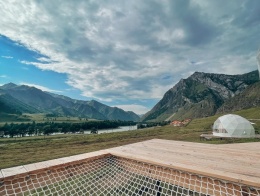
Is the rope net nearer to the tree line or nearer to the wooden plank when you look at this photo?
the wooden plank

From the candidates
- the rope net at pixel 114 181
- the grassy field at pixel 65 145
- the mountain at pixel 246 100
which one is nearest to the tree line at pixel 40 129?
the grassy field at pixel 65 145

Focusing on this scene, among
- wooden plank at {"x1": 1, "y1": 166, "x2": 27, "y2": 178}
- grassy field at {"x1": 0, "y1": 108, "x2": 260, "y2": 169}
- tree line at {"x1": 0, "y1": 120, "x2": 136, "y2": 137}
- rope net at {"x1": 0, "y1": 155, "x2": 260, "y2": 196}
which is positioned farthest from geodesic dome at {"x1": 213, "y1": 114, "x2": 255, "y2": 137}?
tree line at {"x1": 0, "y1": 120, "x2": 136, "y2": 137}

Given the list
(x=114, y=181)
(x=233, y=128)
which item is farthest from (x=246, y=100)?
(x=114, y=181)

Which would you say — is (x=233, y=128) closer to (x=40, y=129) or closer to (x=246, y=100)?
(x=40, y=129)

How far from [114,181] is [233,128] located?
4547 centimetres

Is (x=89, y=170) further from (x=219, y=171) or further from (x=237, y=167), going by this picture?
(x=237, y=167)

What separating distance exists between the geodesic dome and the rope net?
143ft

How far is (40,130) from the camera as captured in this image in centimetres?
12350

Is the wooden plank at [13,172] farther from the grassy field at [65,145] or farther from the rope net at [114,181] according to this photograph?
the grassy field at [65,145]

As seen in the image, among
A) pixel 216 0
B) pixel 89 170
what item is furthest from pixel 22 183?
pixel 216 0

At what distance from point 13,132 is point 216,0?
409 ft

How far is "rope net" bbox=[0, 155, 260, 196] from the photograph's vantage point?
3.74m

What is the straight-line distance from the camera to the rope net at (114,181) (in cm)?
374

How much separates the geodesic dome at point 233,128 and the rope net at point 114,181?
43659 mm
